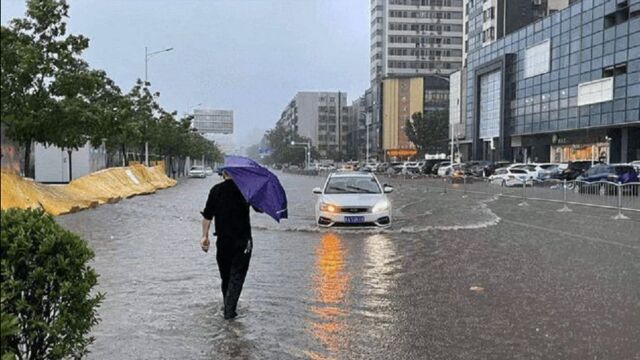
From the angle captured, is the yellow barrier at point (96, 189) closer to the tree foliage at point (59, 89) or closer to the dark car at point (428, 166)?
the tree foliage at point (59, 89)

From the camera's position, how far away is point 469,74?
88.1m

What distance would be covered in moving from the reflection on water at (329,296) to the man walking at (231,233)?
932 millimetres

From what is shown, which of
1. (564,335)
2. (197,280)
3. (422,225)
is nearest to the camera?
(564,335)

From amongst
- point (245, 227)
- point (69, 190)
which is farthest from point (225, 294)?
point (69, 190)

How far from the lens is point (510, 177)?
40.8 metres

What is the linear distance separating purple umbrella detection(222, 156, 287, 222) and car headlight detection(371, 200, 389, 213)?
24.9ft

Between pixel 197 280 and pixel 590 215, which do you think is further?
pixel 590 215

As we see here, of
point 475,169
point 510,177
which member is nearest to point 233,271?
point 510,177

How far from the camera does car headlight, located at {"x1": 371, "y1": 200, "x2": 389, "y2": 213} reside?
565 inches

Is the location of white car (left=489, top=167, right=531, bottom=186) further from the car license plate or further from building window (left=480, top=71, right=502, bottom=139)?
building window (left=480, top=71, right=502, bottom=139)

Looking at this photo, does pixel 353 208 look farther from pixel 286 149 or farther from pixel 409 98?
pixel 286 149

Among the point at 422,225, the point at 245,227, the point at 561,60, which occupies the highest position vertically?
the point at 561,60

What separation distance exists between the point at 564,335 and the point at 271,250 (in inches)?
271

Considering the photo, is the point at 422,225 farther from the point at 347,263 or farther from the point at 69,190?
the point at 69,190
